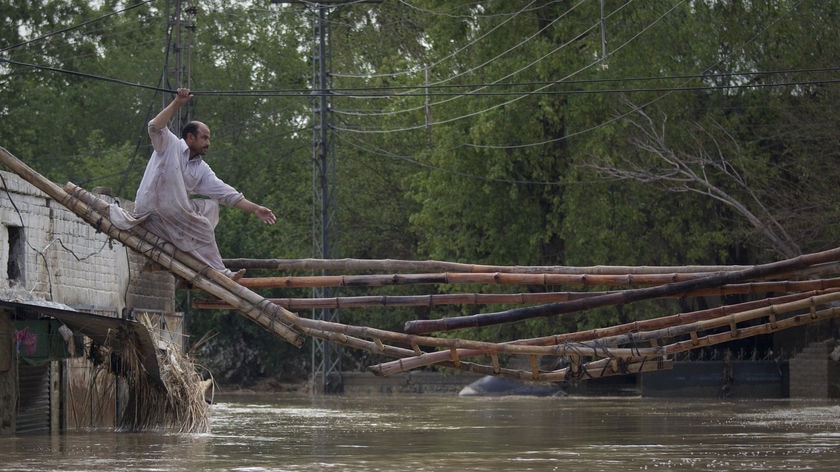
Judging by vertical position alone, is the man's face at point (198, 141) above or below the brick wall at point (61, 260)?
above

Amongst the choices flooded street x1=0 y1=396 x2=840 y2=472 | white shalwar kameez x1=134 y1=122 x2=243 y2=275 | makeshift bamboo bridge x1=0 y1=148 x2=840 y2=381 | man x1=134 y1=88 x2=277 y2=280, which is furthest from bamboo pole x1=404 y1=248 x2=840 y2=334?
white shalwar kameez x1=134 y1=122 x2=243 y2=275

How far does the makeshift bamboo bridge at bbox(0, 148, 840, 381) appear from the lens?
1263cm

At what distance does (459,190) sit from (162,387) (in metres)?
26.0

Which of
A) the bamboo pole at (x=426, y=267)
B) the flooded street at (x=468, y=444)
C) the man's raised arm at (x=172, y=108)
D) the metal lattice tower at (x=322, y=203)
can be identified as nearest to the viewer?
the man's raised arm at (x=172, y=108)

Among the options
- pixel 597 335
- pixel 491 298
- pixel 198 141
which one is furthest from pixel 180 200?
pixel 597 335

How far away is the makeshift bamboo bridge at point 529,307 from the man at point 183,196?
0.74ft

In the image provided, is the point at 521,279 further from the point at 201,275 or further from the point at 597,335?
the point at 201,275

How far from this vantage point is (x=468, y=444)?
56.4ft

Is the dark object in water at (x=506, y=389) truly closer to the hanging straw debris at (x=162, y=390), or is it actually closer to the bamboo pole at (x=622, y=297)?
the hanging straw debris at (x=162, y=390)

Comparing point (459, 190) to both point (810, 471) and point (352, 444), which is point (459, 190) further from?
point (810, 471)

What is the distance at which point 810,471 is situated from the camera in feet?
41.6

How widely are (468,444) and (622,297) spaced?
499 centimetres

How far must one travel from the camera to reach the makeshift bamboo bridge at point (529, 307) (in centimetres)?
1263

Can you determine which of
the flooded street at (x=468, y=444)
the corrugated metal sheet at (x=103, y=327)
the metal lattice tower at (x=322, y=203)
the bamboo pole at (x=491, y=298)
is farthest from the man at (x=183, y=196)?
the metal lattice tower at (x=322, y=203)
